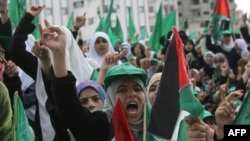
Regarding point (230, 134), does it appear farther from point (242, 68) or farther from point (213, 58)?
point (213, 58)

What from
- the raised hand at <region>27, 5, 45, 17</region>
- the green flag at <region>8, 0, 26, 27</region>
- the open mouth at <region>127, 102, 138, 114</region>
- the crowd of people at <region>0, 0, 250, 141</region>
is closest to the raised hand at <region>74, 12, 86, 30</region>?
the crowd of people at <region>0, 0, 250, 141</region>

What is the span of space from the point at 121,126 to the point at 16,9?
396 centimetres

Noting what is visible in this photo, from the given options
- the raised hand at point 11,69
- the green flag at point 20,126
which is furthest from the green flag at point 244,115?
the raised hand at point 11,69

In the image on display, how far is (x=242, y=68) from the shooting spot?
670 centimetres

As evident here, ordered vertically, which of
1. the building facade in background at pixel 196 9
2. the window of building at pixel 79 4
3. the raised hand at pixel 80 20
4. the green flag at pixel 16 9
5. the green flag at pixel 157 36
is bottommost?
the building facade in background at pixel 196 9

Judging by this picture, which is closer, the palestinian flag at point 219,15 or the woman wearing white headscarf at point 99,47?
the woman wearing white headscarf at point 99,47

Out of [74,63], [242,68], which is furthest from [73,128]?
[242,68]

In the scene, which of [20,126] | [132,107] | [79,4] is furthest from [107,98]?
[79,4]

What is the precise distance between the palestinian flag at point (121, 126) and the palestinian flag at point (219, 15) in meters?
6.86

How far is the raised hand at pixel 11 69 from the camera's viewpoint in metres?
4.22

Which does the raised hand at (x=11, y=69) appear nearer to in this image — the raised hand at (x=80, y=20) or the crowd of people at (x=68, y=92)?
the crowd of people at (x=68, y=92)

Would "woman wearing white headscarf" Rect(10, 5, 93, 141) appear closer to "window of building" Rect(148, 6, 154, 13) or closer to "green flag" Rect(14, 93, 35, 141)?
"green flag" Rect(14, 93, 35, 141)

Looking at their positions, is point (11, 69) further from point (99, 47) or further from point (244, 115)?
point (99, 47)

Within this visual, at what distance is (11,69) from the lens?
4.23 metres
